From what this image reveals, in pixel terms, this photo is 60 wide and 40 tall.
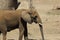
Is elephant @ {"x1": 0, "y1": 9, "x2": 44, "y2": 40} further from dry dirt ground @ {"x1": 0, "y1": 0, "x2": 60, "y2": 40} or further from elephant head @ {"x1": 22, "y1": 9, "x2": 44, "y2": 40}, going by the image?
dry dirt ground @ {"x1": 0, "y1": 0, "x2": 60, "y2": 40}

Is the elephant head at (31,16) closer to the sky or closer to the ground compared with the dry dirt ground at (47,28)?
closer to the sky

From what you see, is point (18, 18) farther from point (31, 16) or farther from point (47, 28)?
point (47, 28)

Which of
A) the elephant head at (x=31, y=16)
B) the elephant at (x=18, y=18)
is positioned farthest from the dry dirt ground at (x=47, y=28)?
the elephant head at (x=31, y=16)

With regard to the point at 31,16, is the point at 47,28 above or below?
below

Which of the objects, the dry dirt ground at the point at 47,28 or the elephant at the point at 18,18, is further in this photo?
the dry dirt ground at the point at 47,28

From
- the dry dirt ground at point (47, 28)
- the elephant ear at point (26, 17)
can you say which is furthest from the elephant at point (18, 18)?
the dry dirt ground at point (47, 28)

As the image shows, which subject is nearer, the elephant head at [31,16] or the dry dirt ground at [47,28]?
the elephant head at [31,16]

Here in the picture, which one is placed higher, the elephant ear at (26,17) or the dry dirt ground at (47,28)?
the elephant ear at (26,17)

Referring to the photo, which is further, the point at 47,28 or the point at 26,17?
the point at 47,28

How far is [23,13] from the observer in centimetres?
651

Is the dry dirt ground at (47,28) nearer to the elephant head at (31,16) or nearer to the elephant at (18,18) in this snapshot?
the elephant at (18,18)

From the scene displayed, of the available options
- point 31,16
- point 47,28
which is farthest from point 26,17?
point 47,28

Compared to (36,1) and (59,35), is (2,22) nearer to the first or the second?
(59,35)

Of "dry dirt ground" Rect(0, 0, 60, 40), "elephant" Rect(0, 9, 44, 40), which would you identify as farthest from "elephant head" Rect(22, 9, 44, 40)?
"dry dirt ground" Rect(0, 0, 60, 40)
